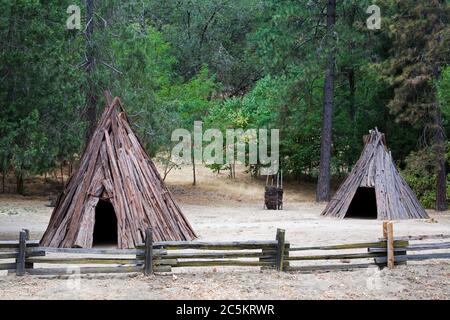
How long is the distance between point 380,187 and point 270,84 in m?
16.3

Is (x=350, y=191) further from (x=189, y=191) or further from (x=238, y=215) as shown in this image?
(x=189, y=191)

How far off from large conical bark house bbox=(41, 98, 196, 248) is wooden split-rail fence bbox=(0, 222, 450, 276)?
5.80 feet

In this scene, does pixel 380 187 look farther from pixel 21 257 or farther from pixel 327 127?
pixel 21 257

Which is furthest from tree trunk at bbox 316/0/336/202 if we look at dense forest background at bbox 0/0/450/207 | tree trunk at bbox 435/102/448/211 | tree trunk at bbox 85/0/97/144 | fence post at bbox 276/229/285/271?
fence post at bbox 276/229/285/271

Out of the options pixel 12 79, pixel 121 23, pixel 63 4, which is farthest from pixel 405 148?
pixel 12 79

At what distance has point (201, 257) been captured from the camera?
11.6m

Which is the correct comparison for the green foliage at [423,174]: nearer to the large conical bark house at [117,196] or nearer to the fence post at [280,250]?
the large conical bark house at [117,196]

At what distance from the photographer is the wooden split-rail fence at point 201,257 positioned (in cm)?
1112

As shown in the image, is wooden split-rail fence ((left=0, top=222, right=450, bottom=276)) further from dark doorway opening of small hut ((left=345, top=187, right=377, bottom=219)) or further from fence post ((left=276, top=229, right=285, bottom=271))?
dark doorway opening of small hut ((left=345, top=187, right=377, bottom=219))

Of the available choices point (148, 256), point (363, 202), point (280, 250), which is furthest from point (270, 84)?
point (148, 256)

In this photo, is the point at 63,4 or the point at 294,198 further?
the point at 294,198

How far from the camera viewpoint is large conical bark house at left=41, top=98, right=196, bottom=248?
14.0 metres

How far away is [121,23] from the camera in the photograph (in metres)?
26.7
